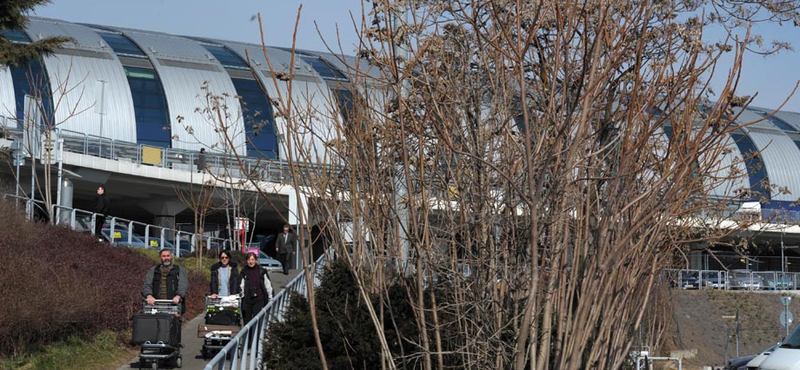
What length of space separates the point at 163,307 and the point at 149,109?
121 ft

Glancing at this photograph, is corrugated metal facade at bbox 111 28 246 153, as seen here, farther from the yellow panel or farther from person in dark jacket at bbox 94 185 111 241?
person in dark jacket at bbox 94 185 111 241

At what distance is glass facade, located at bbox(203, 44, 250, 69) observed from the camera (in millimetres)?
53844

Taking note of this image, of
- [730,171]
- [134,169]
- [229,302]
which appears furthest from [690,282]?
[730,171]

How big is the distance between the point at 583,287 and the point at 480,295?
75 cm

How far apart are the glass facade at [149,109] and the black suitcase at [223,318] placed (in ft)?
113

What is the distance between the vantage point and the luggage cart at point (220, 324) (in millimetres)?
14945

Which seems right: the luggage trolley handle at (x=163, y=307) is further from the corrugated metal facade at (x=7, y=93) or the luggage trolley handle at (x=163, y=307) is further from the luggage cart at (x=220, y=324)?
the corrugated metal facade at (x=7, y=93)

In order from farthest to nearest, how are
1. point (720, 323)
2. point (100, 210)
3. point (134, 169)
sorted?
point (134, 169), point (720, 323), point (100, 210)

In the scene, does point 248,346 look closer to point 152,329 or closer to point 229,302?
point 152,329

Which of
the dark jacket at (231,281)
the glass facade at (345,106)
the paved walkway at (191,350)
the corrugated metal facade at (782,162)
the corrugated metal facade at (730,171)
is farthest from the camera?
the corrugated metal facade at (782,162)

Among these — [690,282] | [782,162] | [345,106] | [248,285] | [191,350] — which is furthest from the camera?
[782,162]

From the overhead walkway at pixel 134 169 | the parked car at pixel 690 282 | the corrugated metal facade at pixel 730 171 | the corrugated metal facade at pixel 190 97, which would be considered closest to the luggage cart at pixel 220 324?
the corrugated metal facade at pixel 730 171

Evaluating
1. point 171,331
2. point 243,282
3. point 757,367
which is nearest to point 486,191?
point 171,331

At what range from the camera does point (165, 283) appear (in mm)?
14211
